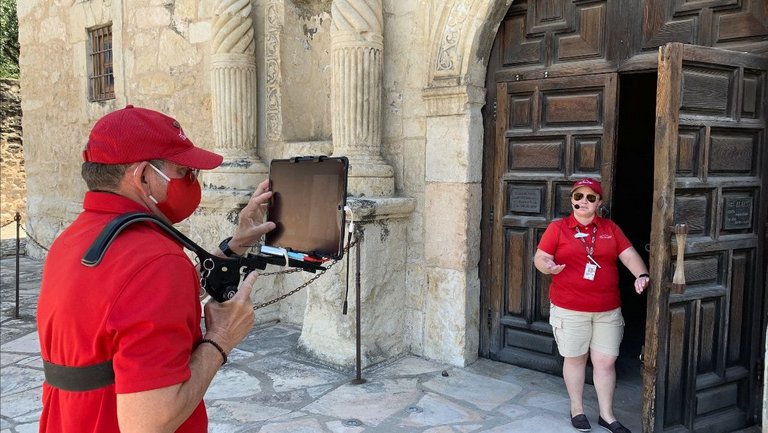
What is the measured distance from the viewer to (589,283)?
3355 millimetres

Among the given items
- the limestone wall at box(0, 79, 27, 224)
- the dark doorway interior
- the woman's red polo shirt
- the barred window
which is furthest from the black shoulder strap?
the limestone wall at box(0, 79, 27, 224)

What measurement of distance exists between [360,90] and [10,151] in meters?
11.4

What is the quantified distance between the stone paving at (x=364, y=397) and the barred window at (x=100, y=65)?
392 centimetres

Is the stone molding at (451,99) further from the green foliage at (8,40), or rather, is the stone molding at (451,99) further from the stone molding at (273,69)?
the green foliage at (8,40)

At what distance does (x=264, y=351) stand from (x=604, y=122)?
3179 mm

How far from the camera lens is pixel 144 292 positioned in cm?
123

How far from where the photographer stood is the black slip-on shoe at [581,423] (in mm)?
3459

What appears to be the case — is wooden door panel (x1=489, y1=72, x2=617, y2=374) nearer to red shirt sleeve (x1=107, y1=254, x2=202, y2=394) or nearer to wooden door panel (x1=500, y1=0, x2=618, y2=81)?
wooden door panel (x1=500, y1=0, x2=618, y2=81)

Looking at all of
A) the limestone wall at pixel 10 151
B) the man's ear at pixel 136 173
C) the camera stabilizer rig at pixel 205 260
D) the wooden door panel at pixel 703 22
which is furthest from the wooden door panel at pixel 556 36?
the limestone wall at pixel 10 151

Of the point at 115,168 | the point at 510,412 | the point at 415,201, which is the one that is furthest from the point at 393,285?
the point at 115,168

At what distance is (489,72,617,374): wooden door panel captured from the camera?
3979mm

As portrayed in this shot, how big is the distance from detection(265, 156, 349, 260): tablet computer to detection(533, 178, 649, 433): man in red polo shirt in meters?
1.65

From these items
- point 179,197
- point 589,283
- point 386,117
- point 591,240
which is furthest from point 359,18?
point 179,197

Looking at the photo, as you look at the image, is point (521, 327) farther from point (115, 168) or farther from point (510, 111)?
point (115, 168)
